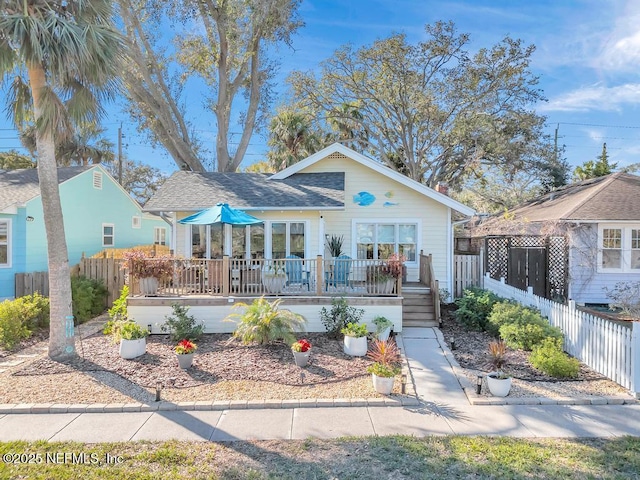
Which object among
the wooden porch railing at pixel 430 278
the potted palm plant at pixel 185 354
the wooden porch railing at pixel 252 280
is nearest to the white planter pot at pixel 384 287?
the wooden porch railing at pixel 252 280

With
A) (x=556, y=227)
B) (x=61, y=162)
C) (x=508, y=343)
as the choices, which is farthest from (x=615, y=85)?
(x=61, y=162)

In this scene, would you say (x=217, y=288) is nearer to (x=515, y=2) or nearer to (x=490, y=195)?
(x=515, y=2)

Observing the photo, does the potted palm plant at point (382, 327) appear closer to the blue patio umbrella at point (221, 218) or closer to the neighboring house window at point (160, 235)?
the blue patio umbrella at point (221, 218)

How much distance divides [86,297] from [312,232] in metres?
7.39

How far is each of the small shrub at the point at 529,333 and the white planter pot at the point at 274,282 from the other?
543 cm

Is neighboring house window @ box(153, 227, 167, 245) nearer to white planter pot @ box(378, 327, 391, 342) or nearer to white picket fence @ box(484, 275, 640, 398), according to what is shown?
white planter pot @ box(378, 327, 391, 342)

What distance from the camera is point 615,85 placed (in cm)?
2278

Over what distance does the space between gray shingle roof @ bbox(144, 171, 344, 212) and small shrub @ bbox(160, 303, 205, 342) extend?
158 inches

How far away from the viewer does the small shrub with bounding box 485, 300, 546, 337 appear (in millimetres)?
8250

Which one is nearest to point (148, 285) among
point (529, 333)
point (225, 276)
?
point (225, 276)

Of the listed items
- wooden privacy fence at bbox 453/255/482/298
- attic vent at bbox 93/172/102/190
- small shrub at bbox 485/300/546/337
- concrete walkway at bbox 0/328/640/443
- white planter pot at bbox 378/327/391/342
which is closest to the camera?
concrete walkway at bbox 0/328/640/443

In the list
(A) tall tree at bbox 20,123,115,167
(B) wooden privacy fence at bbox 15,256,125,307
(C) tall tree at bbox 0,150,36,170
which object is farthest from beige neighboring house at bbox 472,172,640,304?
(C) tall tree at bbox 0,150,36,170

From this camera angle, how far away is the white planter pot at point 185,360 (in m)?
6.93

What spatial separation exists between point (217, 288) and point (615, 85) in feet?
88.8
